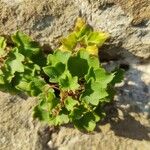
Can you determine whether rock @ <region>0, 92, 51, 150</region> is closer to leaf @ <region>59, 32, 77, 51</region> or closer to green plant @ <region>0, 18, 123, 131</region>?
green plant @ <region>0, 18, 123, 131</region>

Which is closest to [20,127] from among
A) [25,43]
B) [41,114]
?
[41,114]

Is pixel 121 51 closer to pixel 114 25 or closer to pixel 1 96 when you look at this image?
pixel 114 25

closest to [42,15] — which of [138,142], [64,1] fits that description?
[64,1]

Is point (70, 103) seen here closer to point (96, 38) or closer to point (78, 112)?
point (78, 112)

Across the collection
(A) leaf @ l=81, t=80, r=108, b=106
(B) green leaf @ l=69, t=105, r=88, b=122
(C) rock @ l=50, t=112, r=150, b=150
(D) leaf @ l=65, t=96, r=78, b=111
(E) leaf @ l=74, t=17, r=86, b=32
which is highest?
(E) leaf @ l=74, t=17, r=86, b=32

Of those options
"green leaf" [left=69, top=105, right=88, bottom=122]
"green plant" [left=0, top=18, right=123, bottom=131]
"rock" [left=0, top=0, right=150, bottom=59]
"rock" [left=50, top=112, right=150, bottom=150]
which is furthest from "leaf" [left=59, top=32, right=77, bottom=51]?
"rock" [left=50, top=112, right=150, bottom=150]

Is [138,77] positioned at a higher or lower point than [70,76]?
lower
